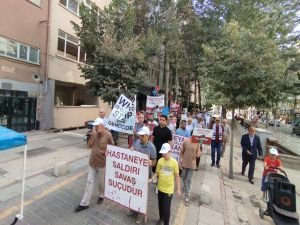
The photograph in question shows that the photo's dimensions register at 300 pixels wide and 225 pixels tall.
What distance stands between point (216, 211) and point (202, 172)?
3151 mm

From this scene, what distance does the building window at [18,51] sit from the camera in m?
12.4

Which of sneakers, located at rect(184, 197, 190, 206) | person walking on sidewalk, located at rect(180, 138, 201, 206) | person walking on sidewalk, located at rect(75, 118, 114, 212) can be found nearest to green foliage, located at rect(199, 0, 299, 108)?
person walking on sidewalk, located at rect(180, 138, 201, 206)

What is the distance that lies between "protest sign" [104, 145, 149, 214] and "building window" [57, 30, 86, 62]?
43.0ft

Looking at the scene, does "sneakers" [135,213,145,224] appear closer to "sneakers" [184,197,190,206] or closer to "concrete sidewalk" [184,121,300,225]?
"concrete sidewalk" [184,121,300,225]

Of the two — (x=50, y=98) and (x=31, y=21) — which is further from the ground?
(x=31, y=21)

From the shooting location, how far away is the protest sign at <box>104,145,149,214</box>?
4.54m

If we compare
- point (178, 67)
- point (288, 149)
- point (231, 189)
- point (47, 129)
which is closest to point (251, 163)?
point (231, 189)

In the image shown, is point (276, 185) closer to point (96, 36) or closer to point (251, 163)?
point (251, 163)

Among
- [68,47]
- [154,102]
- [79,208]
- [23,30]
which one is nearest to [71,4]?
[68,47]

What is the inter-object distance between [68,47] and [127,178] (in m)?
14.3

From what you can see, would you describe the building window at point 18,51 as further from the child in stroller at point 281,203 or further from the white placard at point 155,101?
the child in stroller at point 281,203

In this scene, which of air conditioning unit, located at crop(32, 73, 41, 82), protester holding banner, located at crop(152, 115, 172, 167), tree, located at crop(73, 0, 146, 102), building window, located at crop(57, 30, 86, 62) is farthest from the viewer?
building window, located at crop(57, 30, 86, 62)

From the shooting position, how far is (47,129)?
14.9m

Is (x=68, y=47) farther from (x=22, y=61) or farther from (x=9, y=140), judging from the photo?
(x=9, y=140)
